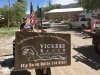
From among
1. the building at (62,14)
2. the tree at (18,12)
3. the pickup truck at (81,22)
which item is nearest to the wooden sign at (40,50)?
the pickup truck at (81,22)

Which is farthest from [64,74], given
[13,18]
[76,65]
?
[13,18]

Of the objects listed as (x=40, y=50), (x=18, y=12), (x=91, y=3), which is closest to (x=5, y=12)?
(x=18, y=12)

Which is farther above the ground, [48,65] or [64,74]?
[48,65]

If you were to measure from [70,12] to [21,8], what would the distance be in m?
28.9

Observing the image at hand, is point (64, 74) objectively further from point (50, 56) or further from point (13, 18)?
point (13, 18)

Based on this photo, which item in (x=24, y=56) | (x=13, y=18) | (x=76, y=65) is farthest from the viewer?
(x=13, y=18)

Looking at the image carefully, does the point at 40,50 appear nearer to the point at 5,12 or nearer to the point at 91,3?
the point at 91,3

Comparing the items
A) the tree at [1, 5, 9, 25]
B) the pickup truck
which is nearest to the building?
the tree at [1, 5, 9, 25]

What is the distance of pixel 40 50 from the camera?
22.5 ft

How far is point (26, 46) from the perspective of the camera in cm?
671

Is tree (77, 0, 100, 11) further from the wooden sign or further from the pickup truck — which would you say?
the wooden sign

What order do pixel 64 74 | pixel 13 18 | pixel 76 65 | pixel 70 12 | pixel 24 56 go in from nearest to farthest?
pixel 24 56
pixel 64 74
pixel 76 65
pixel 13 18
pixel 70 12

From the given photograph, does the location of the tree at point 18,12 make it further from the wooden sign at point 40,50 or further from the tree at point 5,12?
the wooden sign at point 40,50

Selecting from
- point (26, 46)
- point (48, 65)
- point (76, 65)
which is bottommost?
point (76, 65)
